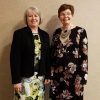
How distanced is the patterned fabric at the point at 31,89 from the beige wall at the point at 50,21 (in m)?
0.39

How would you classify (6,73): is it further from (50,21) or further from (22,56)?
(50,21)

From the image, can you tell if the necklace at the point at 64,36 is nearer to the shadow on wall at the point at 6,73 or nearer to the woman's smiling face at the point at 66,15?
the woman's smiling face at the point at 66,15

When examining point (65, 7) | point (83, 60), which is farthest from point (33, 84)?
point (65, 7)

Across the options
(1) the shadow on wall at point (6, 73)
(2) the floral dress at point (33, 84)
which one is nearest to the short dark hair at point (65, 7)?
(2) the floral dress at point (33, 84)

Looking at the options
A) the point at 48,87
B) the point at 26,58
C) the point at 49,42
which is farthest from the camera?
the point at 48,87

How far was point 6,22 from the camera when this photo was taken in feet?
7.43

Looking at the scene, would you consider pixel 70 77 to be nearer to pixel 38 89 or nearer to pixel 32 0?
pixel 38 89

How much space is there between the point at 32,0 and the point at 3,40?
1.64 ft

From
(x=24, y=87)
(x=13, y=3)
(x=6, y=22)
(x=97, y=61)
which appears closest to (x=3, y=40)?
(x=6, y=22)

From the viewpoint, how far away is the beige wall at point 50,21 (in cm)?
225

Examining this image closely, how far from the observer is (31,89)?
2.05 meters

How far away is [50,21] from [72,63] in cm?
51

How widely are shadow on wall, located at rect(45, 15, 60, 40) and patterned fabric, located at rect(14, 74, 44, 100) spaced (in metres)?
0.50

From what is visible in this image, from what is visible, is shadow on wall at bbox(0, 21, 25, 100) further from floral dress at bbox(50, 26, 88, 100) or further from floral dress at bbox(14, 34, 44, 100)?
floral dress at bbox(50, 26, 88, 100)
